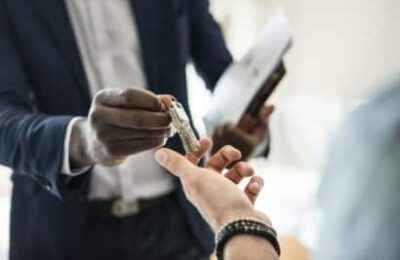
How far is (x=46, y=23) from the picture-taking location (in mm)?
764

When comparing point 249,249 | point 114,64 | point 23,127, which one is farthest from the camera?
point 114,64

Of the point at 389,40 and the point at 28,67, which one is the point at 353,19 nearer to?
the point at 389,40

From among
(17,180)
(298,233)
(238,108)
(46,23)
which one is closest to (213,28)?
(238,108)

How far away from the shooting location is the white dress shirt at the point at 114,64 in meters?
0.80

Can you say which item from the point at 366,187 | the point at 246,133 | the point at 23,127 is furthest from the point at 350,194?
the point at 23,127

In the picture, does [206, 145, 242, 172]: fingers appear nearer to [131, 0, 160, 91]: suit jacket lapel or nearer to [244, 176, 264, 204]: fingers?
[244, 176, 264, 204]: fingers

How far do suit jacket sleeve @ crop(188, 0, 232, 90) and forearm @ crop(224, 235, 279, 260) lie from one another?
0.49m

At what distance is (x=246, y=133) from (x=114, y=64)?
23cm

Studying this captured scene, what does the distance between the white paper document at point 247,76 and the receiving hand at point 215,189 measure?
0.89 feet

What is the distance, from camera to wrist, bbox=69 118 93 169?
0.63 m

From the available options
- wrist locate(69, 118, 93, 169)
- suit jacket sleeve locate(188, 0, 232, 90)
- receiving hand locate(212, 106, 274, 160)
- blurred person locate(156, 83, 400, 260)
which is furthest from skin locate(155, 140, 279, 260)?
suit jacket sleeve locate(188, 0, 232, 90)

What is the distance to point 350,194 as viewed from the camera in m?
0.74

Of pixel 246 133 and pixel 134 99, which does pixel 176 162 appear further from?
pixel 246 133

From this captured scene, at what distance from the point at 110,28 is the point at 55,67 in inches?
4.3
